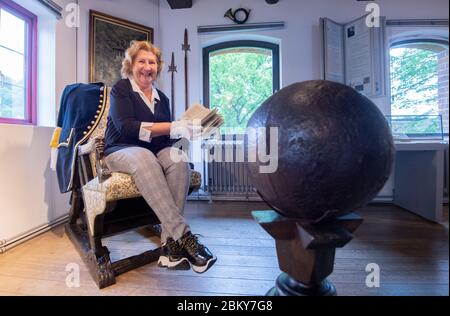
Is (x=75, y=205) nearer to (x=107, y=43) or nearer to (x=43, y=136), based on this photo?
(x=43, y=136)

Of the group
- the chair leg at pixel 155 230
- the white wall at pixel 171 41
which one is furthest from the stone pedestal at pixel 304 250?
the white wall at pixel 171 41

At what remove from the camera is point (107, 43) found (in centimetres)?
247

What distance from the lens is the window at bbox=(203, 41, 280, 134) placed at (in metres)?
3.08

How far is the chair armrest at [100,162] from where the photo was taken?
4.08 feet

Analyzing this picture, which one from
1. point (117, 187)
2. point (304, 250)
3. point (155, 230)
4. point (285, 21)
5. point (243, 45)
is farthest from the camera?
point (243, 45)

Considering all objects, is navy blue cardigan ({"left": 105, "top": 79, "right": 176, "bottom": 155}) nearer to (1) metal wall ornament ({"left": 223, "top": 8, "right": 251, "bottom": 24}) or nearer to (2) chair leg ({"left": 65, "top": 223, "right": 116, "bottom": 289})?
(2) chair leg ({"left": 65, "top": 223, "right": 116, "bottom": 289})

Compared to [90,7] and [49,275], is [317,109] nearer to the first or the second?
[49,275]

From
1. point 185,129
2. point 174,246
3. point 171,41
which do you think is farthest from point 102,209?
point 171,41

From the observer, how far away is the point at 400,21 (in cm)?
269

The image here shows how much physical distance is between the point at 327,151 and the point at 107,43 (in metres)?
2.47

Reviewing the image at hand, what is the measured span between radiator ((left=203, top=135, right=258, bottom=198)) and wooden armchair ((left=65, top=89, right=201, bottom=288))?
127 centimetres

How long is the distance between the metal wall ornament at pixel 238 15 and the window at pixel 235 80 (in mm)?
274

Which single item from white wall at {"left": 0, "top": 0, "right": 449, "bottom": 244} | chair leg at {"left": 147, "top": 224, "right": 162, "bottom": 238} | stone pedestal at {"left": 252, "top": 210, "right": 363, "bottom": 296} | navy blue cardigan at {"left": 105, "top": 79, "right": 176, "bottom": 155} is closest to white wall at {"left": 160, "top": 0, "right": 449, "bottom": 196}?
Answer: white wall at {"left": 0, "top": 0, "right": 449, "bottom": 244}
